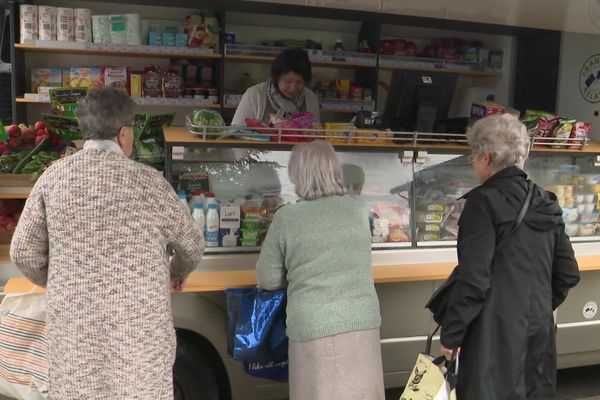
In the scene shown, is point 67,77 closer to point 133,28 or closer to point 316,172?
point 133,28

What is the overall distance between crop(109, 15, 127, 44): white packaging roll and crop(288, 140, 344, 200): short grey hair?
367 cm

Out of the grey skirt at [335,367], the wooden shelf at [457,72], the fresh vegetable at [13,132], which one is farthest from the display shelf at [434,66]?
the grey skirt at [335,367]

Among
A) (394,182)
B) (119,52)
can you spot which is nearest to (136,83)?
(119,52)

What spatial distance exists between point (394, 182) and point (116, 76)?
11.2 feet

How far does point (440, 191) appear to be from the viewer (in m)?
3.25

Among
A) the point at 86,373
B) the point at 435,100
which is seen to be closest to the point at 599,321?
the point at 435,100

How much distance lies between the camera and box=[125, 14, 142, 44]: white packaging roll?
528 centimetres

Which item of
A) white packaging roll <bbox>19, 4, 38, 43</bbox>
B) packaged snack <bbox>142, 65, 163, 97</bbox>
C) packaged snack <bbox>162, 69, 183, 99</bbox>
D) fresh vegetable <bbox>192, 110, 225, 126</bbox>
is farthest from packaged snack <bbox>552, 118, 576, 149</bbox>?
white packaging roll <bbox>19, 4, 38, 43</bbox>

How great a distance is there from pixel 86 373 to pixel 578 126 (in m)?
2.87

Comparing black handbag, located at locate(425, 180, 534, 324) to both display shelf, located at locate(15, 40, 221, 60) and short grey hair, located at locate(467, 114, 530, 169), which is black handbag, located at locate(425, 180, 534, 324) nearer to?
short grey hair, located at locate(467, 114, 530, 169)

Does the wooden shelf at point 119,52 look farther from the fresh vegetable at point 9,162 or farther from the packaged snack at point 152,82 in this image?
the fresh vegetable at point 9,162

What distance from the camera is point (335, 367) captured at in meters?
2.18

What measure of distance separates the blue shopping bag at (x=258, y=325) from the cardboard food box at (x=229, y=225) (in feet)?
1.45

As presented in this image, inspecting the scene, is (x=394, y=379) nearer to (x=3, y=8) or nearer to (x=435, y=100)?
(x=435, y=100)
